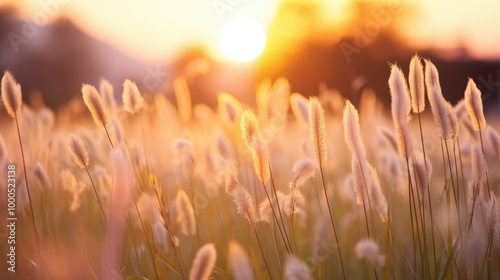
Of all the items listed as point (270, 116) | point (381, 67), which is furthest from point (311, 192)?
point (381, 67)

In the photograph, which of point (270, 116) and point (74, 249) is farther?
point (270, 116)

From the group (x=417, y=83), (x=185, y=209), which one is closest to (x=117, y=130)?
(x=185, y=209)

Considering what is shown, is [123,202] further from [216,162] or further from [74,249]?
[216,162]

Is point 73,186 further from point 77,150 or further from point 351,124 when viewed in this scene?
point 351,124

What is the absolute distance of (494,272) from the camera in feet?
5.84

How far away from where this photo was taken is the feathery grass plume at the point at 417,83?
4.67 feet

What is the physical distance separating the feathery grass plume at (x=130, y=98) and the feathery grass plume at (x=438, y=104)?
0.93 metres

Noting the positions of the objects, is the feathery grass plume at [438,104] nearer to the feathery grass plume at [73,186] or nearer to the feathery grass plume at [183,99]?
the feathery grass plume at [73,186]

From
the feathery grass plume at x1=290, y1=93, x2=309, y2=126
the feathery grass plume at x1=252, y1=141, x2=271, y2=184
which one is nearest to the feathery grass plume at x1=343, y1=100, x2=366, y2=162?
the feathery grass plume at x1=252, y1=141, x2=271, y2=184

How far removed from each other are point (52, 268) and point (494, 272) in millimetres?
1450

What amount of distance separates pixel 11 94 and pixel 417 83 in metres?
1.21

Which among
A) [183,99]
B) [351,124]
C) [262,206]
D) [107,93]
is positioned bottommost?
[262,206]

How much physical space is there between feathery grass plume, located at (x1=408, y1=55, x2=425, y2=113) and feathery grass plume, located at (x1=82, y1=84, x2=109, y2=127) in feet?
2.85

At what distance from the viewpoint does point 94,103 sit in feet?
4.93
